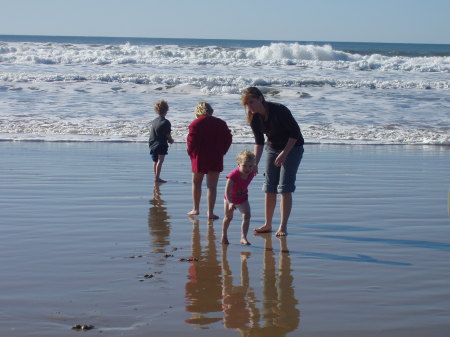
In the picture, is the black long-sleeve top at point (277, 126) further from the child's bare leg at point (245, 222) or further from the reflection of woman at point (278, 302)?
the reflection of woman at point (278, 302)

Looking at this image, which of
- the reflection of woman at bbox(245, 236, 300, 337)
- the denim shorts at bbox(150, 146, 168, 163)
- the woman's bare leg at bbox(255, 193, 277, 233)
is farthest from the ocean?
the reflection of woman at bbox(245, 236, 300, 337)

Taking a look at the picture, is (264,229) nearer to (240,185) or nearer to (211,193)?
(240,185)

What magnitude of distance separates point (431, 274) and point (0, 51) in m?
38.1

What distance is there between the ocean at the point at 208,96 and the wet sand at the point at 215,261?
644cm

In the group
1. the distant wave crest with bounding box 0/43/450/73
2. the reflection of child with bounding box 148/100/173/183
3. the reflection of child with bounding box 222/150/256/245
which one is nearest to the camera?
the reflection of child with bounding box 222/150/256/245

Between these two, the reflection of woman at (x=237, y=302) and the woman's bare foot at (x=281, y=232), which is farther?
the woman's bare foot at (x=281, y=232)

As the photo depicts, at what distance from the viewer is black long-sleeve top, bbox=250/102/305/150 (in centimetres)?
663

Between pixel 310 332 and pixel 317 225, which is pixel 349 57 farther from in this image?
pixel 310 332

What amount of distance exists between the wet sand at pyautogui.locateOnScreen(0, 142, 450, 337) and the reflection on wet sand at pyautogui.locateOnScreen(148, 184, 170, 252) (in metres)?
0.02

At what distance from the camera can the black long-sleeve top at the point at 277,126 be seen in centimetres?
663

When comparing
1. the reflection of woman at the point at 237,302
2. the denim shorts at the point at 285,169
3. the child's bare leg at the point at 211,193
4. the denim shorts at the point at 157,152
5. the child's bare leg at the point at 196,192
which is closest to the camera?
the reflection of woman at the point at 237,302

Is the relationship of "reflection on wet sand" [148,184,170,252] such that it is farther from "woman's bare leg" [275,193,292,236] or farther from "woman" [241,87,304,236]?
"woman's bare leg" [275,193,292,236]

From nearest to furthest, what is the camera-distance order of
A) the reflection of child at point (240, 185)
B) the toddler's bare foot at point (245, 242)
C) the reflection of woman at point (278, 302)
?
1. the reflection of woman at point (278, 302)
2. the toddler's bare foot at point (245, 242)
3. the reflection of child at point (240, 185)

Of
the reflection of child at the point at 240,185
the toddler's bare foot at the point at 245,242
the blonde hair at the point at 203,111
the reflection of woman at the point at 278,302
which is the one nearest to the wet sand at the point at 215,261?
the reflection of woman at the point at 278,302
